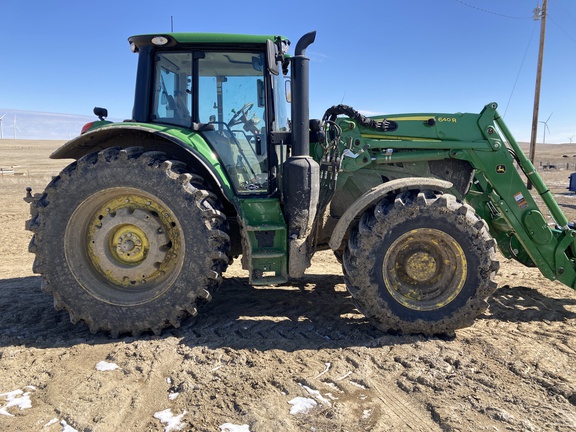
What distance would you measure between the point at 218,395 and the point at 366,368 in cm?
110

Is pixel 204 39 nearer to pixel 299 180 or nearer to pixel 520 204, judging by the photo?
pixel 299 180

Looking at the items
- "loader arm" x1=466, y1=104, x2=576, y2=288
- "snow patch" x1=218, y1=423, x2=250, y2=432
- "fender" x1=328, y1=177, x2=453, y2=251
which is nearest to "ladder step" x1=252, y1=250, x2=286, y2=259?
"fender" x1=328, y1=177, x2=453, y2=251

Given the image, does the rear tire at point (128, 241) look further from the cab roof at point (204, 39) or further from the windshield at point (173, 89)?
the cab roof at point (204, 39)

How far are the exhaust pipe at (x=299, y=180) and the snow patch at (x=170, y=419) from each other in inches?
60.3

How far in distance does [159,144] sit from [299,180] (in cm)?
137

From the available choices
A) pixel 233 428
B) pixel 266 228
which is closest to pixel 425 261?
pixel 266 228

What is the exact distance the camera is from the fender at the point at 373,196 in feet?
12.0

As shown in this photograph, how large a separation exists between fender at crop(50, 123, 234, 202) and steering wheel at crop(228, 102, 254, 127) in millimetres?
350

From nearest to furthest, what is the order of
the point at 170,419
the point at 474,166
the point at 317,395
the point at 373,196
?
1. the point at 170,419
2. the point at 317,395
3. the point at 373,196
4. the point at 474,166

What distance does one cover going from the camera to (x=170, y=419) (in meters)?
2.65

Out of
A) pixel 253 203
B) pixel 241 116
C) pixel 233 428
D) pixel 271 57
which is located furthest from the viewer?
pixel 241 116

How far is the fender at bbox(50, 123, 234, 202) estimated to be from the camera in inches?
142

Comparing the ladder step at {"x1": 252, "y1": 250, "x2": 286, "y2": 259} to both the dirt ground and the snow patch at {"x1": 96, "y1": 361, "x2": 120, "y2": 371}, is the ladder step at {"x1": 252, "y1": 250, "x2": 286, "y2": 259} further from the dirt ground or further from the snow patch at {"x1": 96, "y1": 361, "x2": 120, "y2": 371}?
the snow patch at {"x1": 96, "y1": 361, "x2": 120, "y2": 371}

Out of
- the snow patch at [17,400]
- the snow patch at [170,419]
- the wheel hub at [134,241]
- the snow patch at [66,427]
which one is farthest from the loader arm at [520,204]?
the snow patch at [17,400]
